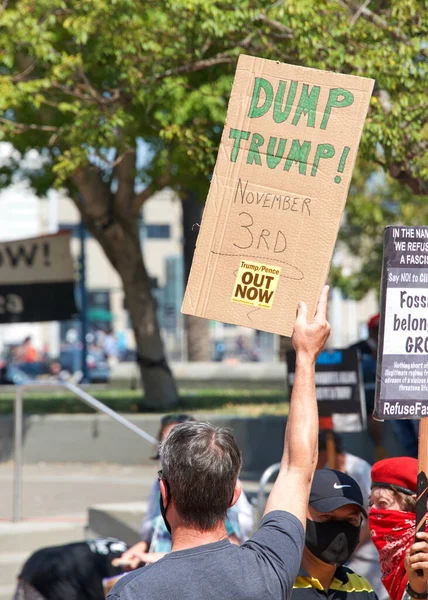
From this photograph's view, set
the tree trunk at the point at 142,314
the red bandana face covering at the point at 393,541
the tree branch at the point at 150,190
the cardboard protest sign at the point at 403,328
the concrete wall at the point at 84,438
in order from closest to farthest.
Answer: the cardboard protest sign at the point at 403,328
the red bandana face covering at the point at 393,541
the concrete wall at the point at 84,438
the tree branch at the point at 150,190
the tree trunk at the point at 142,314

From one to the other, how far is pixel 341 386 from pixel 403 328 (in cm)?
360

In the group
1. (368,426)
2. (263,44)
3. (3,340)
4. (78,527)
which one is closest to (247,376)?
(368,426)

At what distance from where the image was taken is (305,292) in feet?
10.1

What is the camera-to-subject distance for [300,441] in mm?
2713

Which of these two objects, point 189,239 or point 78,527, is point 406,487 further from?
point 189,239

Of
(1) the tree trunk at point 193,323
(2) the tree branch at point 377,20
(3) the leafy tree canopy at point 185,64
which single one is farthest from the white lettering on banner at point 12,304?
(2) the tree branch at point 377,20

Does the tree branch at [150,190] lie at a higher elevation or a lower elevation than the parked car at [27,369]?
higher

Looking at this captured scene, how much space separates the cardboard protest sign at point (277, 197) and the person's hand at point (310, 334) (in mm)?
137

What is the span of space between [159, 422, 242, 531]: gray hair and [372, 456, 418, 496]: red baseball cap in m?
1.23

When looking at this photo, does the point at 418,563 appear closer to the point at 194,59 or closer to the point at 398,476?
the point at 398,476

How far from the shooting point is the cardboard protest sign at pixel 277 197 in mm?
3125

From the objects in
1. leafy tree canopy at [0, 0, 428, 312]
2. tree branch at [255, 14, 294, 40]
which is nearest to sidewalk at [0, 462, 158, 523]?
leafy tree canopy at [0, 0, 428, 312]

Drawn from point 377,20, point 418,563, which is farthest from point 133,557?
point 377,20

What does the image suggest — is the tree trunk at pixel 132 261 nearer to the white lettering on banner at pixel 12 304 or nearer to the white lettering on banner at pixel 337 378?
the white lettering on banner at pixel 12 304
